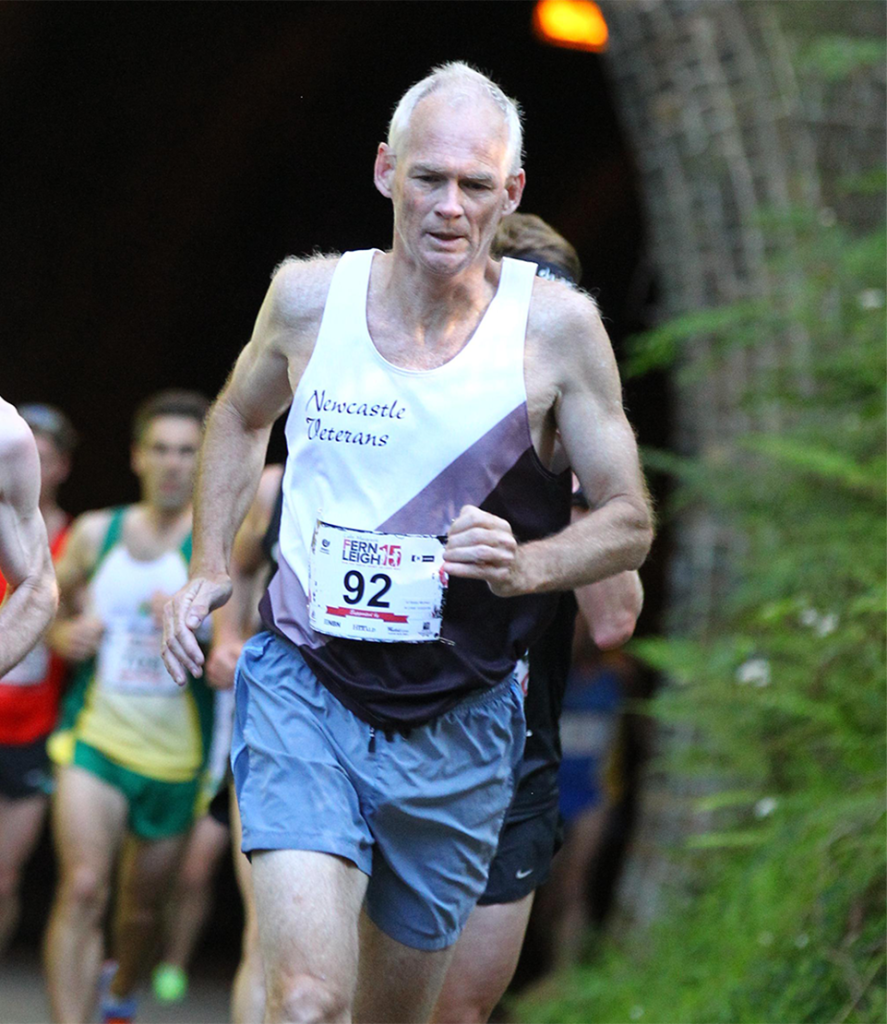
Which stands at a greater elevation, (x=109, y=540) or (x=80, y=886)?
(x=109, y=540)

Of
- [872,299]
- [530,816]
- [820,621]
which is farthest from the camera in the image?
[872,299]

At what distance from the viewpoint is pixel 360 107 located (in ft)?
44.9

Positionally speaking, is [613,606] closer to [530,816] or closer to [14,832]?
[530,816]

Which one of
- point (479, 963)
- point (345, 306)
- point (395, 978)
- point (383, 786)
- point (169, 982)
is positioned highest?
point (345, 306)

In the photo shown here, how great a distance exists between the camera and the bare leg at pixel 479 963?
13.4ft

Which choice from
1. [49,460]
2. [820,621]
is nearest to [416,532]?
[820,621]

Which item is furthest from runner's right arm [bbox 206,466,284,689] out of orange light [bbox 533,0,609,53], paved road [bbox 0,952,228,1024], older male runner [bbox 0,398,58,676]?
orange light [bbox 533,0,609,53]

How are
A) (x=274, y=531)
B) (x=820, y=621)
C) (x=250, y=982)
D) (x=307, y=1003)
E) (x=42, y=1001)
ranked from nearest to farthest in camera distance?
(x=307, y=1003) < (x=274, y=531) < (x=250, y=982) < (x=820, y=621) < (x=42, y=1001)

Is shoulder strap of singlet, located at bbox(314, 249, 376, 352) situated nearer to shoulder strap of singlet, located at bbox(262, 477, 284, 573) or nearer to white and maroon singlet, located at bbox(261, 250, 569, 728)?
white and maroon singlet, located at bbox(261, 250, 569, 728)

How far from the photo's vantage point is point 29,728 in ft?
24.0

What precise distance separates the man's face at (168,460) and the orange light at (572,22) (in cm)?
557

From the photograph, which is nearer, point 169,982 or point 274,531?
point 274,531

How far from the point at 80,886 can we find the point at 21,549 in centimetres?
301

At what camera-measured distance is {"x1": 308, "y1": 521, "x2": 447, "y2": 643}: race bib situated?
336 centimetres
